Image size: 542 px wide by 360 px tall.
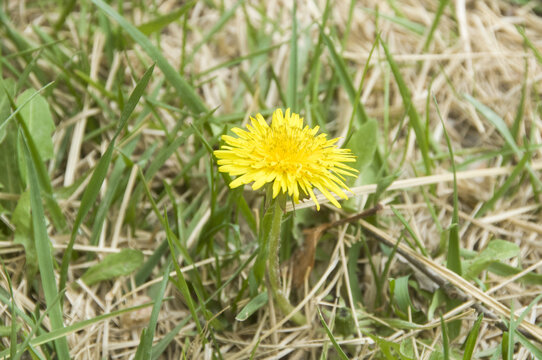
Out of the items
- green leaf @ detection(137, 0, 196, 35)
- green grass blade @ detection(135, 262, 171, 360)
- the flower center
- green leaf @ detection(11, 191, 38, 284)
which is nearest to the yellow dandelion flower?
the flower center

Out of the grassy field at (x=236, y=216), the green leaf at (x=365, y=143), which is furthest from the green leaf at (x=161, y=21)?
the green leaf at (x=365, y=143)

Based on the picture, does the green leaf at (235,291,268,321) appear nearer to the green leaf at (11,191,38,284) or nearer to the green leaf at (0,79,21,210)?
the green leaf at (11,191,38,284)

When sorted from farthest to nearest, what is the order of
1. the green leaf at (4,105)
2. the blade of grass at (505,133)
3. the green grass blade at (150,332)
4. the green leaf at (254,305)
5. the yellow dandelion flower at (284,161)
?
the blade of grass at (505,133)
the green leaf at (4,105)
the green leaf at (254,305)
the green grass blade at (150,332)
the yellow dandelion flower at (284,161)

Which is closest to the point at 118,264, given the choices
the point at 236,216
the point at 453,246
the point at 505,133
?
the point at 236,216

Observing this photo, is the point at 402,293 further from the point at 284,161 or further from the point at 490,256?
the point at 284,161

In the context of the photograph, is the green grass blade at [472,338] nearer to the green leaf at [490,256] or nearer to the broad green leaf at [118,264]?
the green leaf at [490,256]

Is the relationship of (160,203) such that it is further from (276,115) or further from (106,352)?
(276,115)
